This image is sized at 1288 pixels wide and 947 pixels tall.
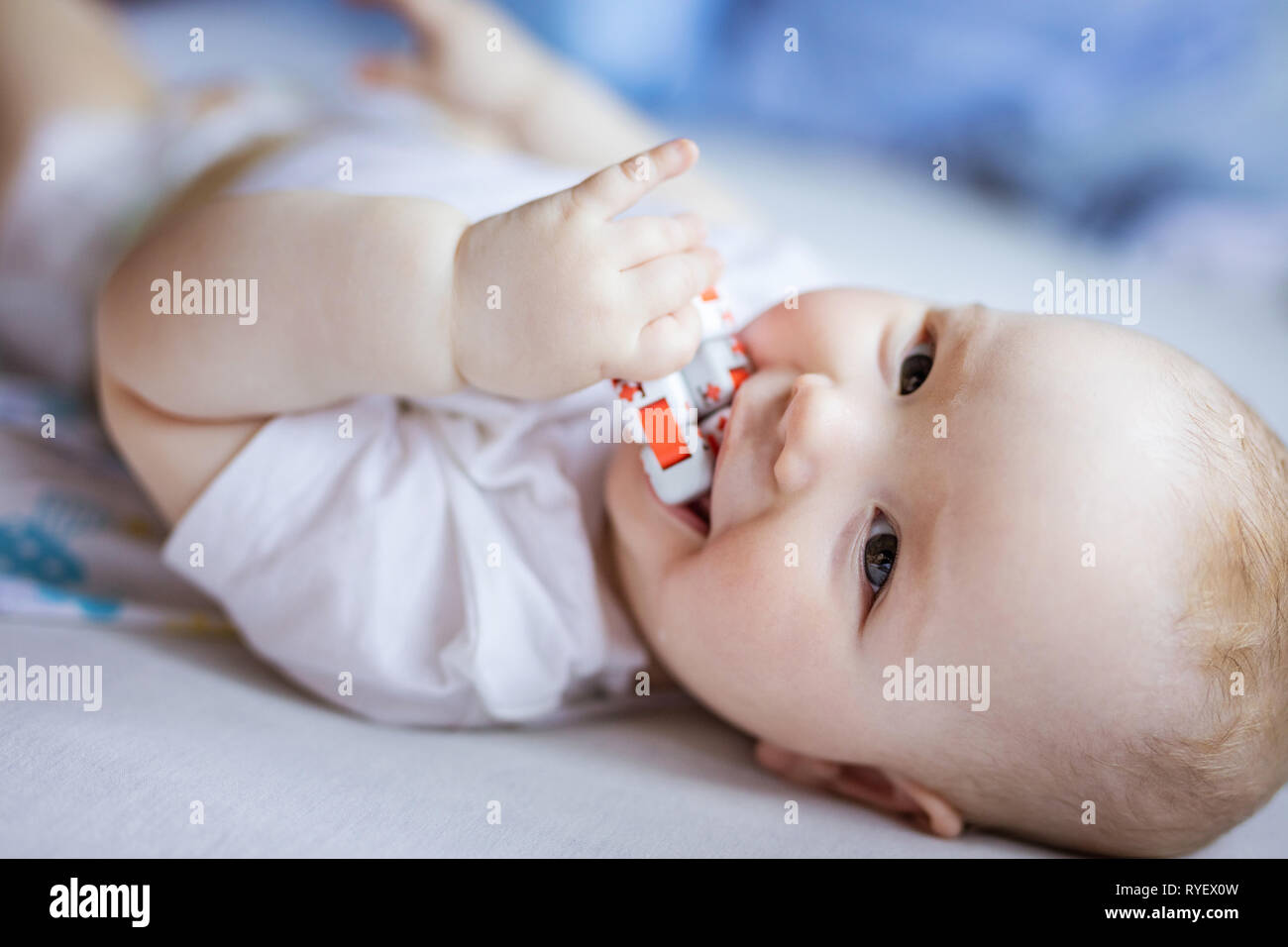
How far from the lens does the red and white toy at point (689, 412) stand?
906 millimetres

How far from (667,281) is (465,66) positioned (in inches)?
32.4

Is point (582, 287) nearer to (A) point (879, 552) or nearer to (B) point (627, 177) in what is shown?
(B) point (627, 177)

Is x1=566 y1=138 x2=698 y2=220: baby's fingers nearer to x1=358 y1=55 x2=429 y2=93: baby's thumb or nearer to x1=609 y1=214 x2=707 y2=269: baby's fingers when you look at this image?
x1=609 y1=214 x2=707 y2=269: baby's fingers

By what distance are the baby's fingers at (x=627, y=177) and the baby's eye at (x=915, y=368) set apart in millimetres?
255

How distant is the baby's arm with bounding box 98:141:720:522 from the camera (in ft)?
2.74

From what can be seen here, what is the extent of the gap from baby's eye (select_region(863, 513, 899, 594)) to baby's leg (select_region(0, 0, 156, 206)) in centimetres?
118

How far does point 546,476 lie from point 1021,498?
17.8 inches

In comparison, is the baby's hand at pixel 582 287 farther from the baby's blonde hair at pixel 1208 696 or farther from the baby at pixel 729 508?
the baby's blonde hair at pixel 1208 696

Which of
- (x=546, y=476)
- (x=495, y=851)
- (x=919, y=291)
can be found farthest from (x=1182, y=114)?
(x=495, y=851)

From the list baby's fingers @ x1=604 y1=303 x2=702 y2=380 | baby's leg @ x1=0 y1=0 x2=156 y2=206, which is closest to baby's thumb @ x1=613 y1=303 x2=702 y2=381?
baby's fingers @ x1=604 y1=303 x2=702 y2=380

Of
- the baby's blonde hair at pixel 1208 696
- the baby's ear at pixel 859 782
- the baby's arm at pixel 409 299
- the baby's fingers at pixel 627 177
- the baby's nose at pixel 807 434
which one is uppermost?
the baby's fingers at pixel 627 177

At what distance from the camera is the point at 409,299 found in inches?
34.0

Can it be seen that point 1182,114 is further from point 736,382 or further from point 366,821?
point 366,821

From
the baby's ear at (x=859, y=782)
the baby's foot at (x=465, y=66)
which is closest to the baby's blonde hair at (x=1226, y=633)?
the baby's ear at (x=859, y=782)
